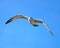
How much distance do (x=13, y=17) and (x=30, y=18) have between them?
2.44ft

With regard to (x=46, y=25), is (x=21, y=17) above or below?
above

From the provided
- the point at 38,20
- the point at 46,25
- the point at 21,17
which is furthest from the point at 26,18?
the point at 46,25

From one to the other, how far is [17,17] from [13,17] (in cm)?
17

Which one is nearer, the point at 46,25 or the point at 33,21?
the point at 46,25

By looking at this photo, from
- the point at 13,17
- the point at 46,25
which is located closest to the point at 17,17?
the point at 13,17

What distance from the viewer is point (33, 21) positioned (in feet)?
25.4

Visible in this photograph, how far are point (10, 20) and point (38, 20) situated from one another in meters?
1.21

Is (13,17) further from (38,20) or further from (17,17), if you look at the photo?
(38,20)

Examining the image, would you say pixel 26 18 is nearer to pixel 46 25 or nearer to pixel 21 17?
pixel 21 17

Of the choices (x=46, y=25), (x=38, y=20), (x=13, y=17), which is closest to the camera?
(x=46, y=25)

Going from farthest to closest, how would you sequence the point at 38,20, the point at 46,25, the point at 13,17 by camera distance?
the point at 13,17 < the point at 38,20 < the point at 46,25

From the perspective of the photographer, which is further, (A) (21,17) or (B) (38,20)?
(A) (21,17)

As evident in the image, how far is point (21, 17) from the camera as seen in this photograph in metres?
8.17

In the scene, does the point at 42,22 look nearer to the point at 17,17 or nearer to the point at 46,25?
the point at 46,25
